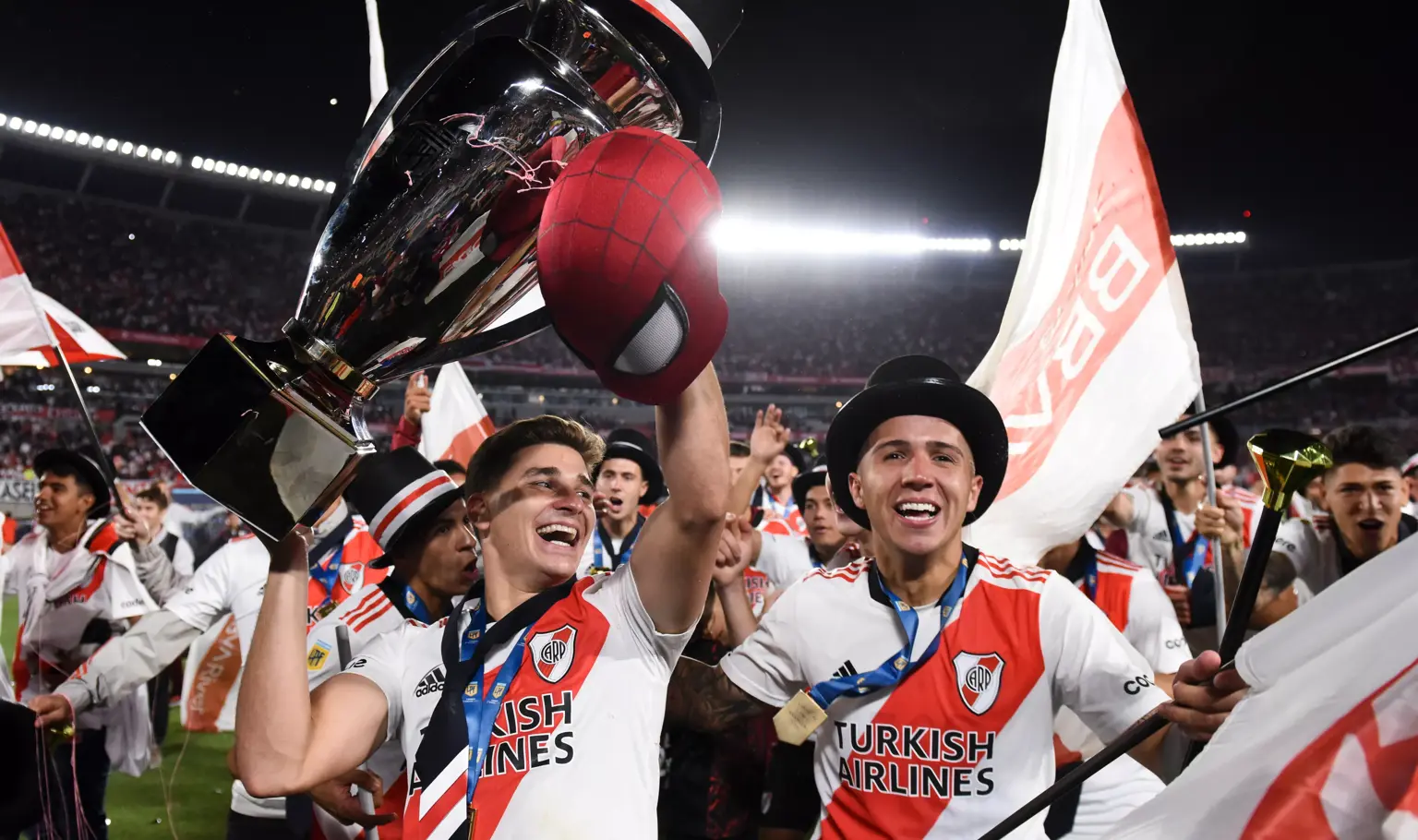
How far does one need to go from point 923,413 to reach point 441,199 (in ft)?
5.46

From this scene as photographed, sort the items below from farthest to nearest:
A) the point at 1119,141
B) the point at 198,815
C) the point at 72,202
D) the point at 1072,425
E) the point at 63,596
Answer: the point at 72,202, the point at 198,815, the point at 63,596, the point at 1119,141, the point at 1072,425

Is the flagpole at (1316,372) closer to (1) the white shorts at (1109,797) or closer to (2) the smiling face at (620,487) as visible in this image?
(1) the white shorts at (1109,797)

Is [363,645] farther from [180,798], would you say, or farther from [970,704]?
[180,798]

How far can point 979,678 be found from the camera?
7.65 ft

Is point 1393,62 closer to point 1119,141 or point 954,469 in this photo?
point 1119,141

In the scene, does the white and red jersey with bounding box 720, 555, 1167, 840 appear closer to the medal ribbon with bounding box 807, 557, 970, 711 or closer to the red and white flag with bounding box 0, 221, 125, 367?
the medal ribbon with bounding box 807, 557, 970, 711

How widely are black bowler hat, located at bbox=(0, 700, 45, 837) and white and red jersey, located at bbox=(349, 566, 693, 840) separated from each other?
0.70 meters

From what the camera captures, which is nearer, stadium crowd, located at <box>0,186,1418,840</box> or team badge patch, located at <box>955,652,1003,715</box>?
stadium crowd, located at <box>0,186,1418,840</box>

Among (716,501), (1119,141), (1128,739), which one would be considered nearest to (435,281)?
(716,501)

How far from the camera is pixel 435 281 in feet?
4.20

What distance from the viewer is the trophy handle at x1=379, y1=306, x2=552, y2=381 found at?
138 cm

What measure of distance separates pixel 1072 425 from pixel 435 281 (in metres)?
2.50

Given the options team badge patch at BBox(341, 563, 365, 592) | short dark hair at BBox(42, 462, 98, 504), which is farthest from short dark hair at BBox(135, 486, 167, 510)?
team badge patch at BBox(341, 563, 365, 592)

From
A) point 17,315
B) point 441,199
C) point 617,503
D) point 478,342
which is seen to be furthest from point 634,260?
point 617,503
